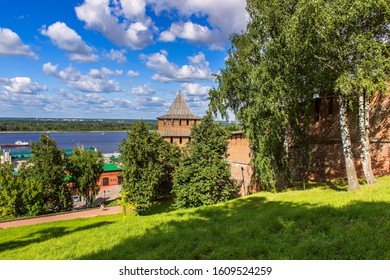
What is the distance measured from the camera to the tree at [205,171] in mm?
19000

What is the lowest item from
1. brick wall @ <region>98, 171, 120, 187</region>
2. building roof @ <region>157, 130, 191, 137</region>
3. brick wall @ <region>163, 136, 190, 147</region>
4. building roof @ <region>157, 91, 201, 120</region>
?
brick wall @ <region>98, 171, 120, 187</region>

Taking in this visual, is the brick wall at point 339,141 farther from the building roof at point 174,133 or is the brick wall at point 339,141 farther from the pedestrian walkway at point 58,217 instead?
the pedestrian walkway at point 58,217

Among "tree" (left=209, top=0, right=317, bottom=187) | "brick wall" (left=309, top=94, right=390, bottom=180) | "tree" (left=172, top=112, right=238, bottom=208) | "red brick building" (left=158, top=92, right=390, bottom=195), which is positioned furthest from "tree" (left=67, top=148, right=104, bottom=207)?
"brick wall" (left=309, top=94, right=390, bottom=180)

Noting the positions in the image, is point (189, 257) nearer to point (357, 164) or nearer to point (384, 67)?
point (384, 67)

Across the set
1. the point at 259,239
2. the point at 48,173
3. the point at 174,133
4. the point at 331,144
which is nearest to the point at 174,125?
the point at 174,133

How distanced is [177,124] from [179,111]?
181cm

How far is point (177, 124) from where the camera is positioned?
1250 inches

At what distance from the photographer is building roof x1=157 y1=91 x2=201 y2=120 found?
1259 inches

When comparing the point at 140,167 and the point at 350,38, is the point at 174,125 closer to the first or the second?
the point at 140,167

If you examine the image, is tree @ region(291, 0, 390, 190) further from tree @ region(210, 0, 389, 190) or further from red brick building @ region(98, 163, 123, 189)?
red brick building @ region(98, 163, 123, 189)

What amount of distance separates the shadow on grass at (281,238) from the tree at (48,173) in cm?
2421

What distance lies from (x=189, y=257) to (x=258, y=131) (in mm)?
10443

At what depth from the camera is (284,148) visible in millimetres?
15484
